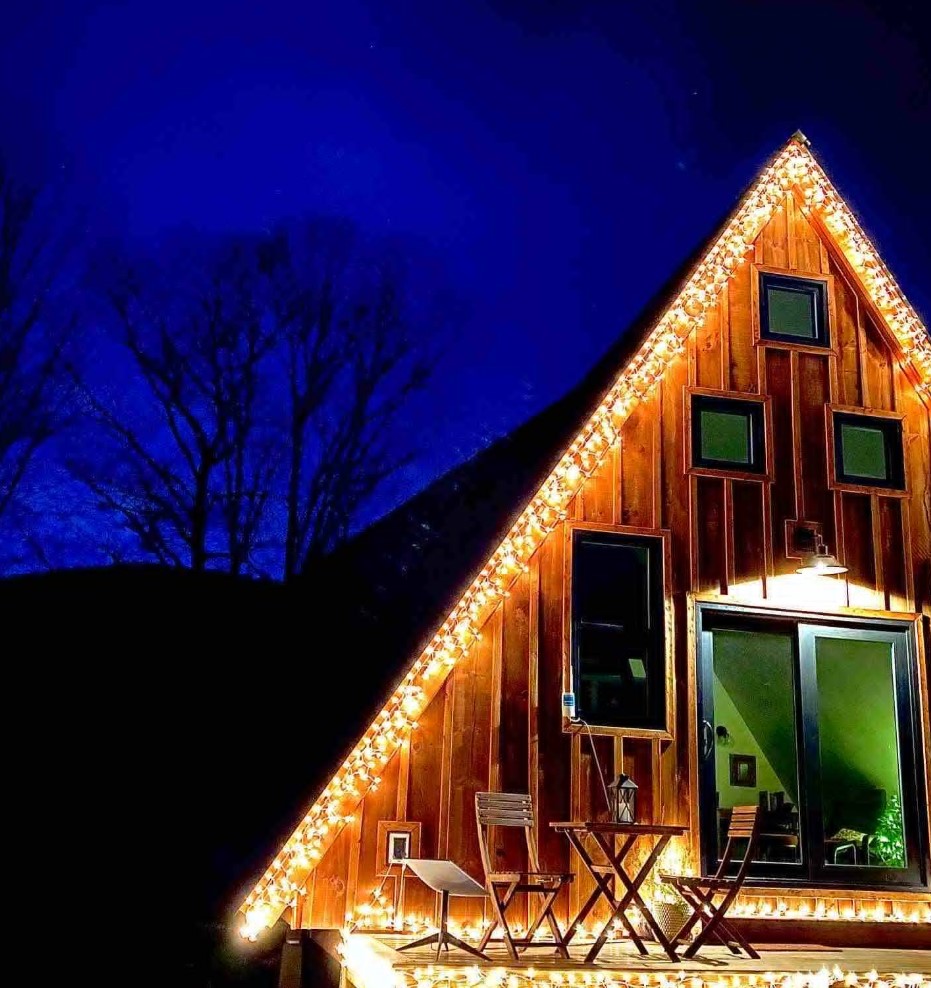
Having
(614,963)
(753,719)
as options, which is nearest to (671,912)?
(614,963)

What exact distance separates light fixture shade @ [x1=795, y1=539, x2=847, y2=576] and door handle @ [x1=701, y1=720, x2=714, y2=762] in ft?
4.49

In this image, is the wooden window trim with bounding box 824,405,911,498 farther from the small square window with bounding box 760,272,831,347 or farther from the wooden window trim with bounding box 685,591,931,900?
the wooden window trim with bounding box 685,591,931,900

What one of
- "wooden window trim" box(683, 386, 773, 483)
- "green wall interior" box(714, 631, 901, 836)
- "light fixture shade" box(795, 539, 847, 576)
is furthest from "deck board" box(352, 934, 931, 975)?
"green wall interior" box(714, 631, 901, 836)

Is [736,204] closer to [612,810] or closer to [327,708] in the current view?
[612,810]

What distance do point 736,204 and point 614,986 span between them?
6.08m

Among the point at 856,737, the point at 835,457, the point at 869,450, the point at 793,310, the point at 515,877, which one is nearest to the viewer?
the point at 515,877

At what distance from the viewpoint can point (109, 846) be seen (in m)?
11.8

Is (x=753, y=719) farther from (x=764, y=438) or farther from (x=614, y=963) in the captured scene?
(x=614, y=963)

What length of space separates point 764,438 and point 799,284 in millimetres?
1482

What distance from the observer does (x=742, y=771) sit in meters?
11.8

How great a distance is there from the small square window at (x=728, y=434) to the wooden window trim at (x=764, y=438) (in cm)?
2

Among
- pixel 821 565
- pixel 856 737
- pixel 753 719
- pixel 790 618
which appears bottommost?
pixel 856 737

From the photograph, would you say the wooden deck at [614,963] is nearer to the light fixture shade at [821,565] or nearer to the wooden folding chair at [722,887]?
the wooden folding chair at [722,887]

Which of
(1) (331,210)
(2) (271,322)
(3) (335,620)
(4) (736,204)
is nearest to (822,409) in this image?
(4) (736,204)
